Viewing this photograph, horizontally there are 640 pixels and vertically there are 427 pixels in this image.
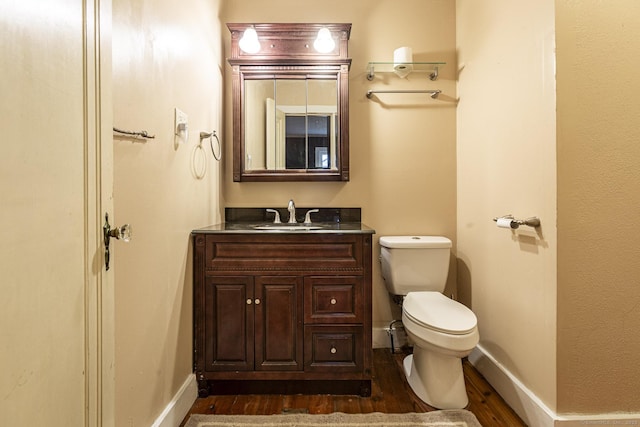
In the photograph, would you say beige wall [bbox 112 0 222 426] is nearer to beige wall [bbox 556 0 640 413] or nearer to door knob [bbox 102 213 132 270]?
door knob [bbox 102 213 132 270]

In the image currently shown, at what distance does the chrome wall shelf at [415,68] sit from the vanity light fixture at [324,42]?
0.30m

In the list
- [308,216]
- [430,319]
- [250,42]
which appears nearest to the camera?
[430,319]

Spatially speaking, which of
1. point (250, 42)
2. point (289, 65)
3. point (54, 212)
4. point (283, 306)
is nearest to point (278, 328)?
point (283, 306)

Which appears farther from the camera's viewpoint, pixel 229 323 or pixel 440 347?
pixel 229 323

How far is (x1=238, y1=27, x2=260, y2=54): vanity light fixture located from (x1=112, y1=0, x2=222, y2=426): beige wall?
→ 0.36 m

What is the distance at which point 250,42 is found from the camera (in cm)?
198

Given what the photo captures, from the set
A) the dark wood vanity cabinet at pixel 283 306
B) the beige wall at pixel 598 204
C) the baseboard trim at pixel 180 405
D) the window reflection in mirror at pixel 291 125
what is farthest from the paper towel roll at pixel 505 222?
the baseboard trim at pixel 180 405

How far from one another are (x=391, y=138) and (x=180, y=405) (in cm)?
198

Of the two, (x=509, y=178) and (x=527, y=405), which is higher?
(x=509, y=178)

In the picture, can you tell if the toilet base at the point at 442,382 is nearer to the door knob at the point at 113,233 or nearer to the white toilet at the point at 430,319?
the white toilet at the point at 430,319

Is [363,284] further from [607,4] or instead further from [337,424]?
[607,4]

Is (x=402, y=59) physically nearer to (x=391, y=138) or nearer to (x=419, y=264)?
(x=391, y=138)

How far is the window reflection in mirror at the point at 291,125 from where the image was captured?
2061 mm

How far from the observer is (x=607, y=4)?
1.21 m
